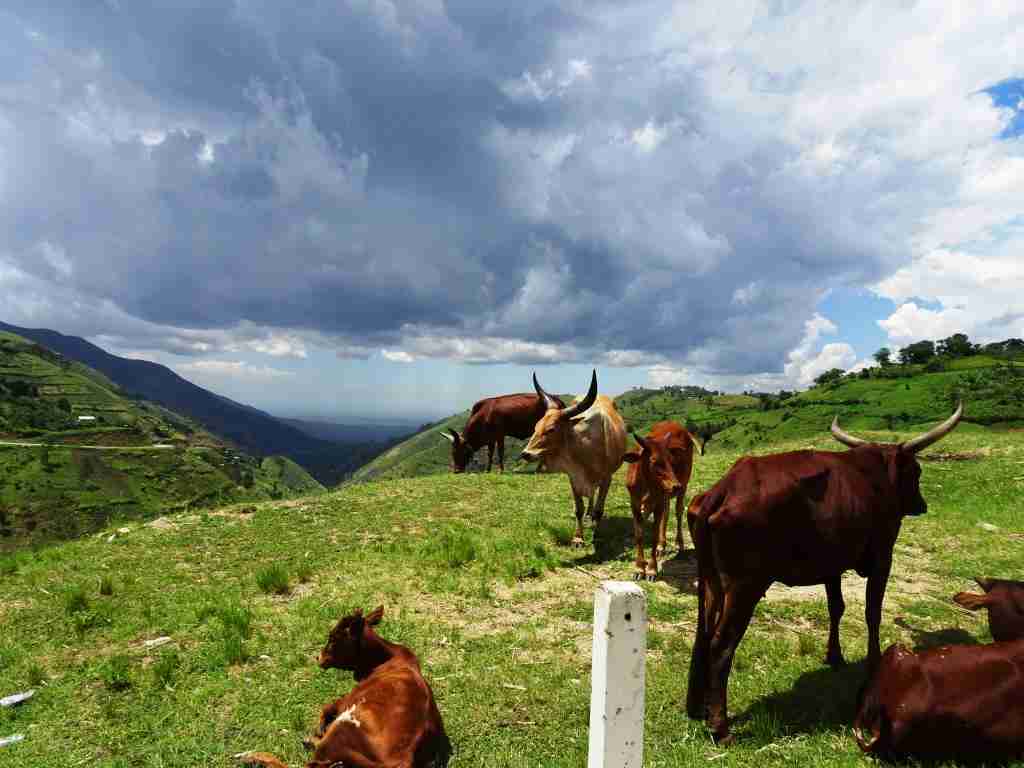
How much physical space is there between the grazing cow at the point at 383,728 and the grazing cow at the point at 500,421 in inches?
686

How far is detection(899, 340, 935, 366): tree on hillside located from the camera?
4761 inches

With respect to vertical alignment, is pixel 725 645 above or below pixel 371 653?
above

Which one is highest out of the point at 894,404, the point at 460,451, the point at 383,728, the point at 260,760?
the point at 894,404

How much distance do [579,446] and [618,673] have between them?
30.0 ft

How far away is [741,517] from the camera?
5324 mm

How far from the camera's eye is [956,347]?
4606 inches

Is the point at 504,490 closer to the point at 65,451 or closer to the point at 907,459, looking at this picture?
the point at 907,459

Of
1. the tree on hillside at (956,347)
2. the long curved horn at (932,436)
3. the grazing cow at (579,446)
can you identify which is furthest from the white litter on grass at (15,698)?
the tree on hillside at (956,347)

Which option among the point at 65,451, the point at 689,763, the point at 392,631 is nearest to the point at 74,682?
the point at 392,631

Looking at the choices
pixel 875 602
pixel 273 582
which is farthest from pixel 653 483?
pixel 273 582

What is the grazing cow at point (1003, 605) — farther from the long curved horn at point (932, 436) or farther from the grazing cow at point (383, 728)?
the grazing cow at point (383, 728)

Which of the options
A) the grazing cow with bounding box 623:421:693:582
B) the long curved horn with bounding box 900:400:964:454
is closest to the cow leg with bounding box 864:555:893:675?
the long curved horn with bounding box 900:400:964:454

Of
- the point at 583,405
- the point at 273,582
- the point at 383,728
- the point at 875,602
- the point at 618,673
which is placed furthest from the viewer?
the point at 583,405

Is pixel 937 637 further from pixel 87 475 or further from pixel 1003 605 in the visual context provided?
pixel 87 475
